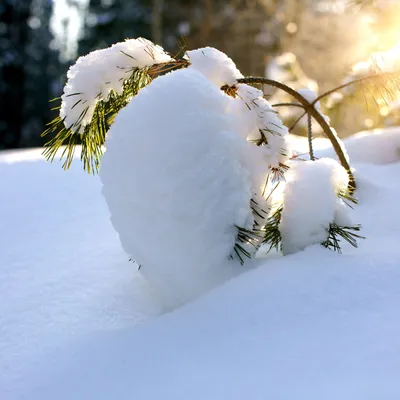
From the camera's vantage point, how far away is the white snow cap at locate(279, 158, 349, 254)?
1.50 m

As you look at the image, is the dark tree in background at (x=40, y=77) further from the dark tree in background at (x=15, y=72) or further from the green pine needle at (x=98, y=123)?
the green pine needle at (x=98, y=123)

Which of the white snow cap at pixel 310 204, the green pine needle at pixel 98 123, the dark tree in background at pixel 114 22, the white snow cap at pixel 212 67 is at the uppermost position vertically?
the dark tree in background at pixel 114 22

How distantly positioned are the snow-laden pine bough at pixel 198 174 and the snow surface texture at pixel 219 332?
0.11 m

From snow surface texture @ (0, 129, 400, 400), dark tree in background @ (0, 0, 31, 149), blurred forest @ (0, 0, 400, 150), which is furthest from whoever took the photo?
dark tree in background @ (0, 0, 31, 149)

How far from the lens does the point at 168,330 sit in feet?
4.23

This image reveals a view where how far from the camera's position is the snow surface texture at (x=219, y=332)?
1028mm

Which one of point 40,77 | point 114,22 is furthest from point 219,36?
point 40,77

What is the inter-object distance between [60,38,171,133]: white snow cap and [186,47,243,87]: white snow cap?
15cm

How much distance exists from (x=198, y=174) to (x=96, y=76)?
0.56 metres

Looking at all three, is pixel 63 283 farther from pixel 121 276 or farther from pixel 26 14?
pixel 26 14

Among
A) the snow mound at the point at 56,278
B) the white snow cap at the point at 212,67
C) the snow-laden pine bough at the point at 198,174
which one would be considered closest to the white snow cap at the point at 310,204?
the snow-laden pine bough at the point at 198,174

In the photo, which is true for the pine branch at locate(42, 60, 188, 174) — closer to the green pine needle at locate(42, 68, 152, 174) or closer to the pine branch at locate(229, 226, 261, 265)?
the green pine needle at locate(42, 68, 152, 174)

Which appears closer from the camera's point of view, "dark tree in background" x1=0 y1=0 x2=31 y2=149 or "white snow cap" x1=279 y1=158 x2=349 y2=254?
"white snow cap" x1=279 y1=158 x2=349 y2=254

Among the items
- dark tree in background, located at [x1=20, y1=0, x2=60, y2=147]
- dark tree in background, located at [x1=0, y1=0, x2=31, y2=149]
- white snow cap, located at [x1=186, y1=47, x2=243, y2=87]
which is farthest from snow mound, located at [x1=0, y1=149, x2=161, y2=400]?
dark tree in background, located at [x1=20, y1=0, x2=60, y2=147]
